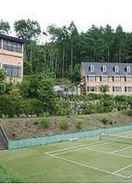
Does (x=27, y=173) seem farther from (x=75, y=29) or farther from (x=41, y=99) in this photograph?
(x=75, y=29)

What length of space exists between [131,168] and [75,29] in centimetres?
6903

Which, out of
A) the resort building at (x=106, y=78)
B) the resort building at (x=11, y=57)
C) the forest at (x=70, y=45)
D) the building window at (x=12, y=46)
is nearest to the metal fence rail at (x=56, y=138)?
the resort building at (x=11, y=57)

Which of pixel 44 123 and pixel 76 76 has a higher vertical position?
pixel 76 76

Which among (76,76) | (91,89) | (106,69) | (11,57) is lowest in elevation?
(91,89)

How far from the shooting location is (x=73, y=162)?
73.8 ft

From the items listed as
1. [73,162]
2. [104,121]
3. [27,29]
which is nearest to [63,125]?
[104,121]

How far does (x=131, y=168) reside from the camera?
2077cm

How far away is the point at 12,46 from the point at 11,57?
1.51 meters

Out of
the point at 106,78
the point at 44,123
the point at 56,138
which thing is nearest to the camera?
the point at 56,138

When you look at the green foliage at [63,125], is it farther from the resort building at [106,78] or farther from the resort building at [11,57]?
the resort building at [106,78]

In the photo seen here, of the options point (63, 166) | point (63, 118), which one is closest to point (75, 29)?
point (63, 118)

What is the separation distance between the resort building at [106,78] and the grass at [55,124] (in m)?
24.3

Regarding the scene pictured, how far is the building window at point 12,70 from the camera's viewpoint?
1678 inches

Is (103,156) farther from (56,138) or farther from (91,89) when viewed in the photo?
(91,89)
